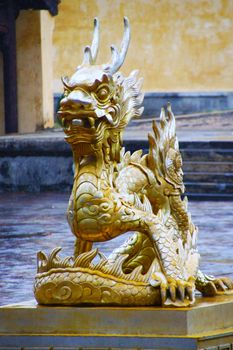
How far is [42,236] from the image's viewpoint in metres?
11.9

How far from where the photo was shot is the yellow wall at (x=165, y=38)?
30.8 meters

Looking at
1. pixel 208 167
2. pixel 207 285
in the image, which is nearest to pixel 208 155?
pixel 208 167

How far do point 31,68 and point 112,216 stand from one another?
56.2ft

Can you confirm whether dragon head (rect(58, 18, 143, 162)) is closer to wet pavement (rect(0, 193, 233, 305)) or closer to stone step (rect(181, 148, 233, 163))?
wet pavement (rect(0, 193, 233, 305))

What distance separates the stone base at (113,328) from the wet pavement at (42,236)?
270 cm

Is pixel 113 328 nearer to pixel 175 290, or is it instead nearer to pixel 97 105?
pixel 175 290

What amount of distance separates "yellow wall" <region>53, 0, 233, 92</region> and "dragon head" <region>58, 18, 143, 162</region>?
82.2 feet

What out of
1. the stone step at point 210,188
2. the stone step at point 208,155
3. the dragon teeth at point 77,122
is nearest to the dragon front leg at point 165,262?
the dragon teeth at point 77,122

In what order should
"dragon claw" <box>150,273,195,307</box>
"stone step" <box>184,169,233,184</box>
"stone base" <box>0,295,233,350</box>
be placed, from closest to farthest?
"stone base" <box>0,295,233,350</box>
"dragon claw" <box>150,273,195,307</box>
"stone step" <box>184,169,233,184</box>

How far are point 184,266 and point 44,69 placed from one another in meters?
17.3

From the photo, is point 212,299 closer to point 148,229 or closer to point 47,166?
point 148,229

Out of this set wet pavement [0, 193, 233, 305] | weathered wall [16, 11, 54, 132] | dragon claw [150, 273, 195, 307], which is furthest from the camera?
weathered wall [16, 11, 54, 132]

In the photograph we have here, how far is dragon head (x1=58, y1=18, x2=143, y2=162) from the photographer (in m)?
5.37

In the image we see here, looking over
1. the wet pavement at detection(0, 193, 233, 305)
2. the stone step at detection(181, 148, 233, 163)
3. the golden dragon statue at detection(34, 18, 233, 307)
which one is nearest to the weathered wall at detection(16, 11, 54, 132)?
the wet pavement at detection(0, 193, 233, 305)
